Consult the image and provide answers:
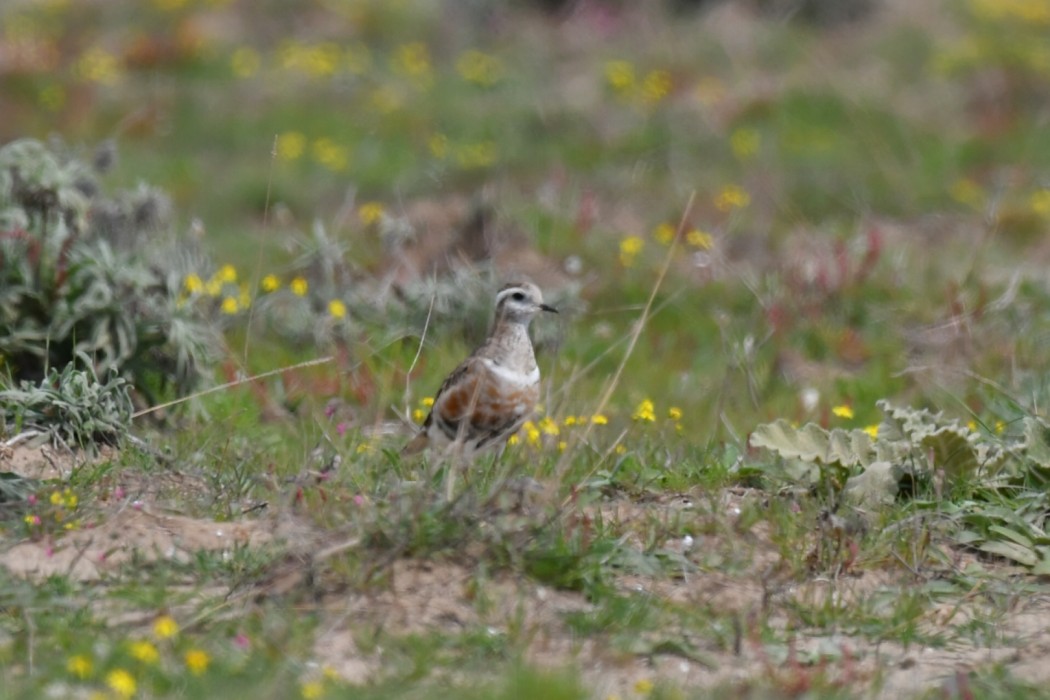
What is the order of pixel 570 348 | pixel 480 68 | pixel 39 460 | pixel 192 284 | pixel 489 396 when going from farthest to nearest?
pixel 480 68 → pixel 570 348 → pixel 192 284 → pixel 489 396 → pixel 39 460

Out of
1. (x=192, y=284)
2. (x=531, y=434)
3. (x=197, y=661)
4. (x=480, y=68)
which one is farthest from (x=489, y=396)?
(x=480, y=68)

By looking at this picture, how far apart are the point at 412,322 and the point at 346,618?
4.01m

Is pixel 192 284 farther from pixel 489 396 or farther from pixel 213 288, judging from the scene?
pixel 489 396

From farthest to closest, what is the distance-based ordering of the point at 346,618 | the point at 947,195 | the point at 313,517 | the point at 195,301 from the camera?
the point at 947,195
the point at 195,301
the point at 313,517
the point at 346,618

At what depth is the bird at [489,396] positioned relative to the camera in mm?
6551

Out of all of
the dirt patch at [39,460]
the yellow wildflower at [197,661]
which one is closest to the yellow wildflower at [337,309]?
the dirt patch at [39,460]

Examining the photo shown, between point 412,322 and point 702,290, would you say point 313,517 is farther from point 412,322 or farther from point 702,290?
point 702,290

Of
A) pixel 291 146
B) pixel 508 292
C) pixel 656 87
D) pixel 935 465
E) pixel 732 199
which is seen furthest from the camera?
pixel 656 87

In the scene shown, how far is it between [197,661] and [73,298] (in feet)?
10.0

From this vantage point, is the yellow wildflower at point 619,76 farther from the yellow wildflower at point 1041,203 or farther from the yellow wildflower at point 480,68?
the yellow wildflower at point 1041,203

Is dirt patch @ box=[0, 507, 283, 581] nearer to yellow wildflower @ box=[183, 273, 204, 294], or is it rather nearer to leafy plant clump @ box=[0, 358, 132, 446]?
leafy plant clump @ box=[0, 358, 132, 446]

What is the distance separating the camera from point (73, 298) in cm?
706

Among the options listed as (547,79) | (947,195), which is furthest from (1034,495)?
(547,79)

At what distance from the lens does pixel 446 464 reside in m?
5.66
